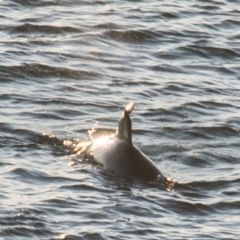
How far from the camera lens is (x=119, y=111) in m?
15.1

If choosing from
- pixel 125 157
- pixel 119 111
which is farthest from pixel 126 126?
pixel 119 111

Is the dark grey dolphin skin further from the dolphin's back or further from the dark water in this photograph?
the dark water

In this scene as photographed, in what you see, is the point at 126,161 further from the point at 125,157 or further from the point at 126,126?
the point at 126,126

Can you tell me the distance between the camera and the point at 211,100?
16.1 m

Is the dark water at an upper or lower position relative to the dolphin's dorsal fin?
lower

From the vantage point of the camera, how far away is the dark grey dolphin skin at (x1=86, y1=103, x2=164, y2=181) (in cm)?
1167

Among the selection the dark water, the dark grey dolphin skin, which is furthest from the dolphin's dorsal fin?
the dark water

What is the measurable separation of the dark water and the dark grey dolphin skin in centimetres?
15

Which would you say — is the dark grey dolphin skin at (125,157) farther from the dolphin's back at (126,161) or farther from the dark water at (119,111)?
the dark water at (119,111)

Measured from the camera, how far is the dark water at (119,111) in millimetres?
10398

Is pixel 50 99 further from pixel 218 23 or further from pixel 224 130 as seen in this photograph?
pixel 218 23

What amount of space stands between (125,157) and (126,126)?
1.16ft

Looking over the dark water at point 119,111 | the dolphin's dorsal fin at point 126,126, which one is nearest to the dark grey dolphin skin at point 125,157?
the dolphin's dorsal fin at point 126,126

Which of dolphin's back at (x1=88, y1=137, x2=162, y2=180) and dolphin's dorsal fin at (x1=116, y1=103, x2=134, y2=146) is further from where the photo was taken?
dolphin's dorsal fin at (x1=116, y1=103, x2=134, y2=146)
